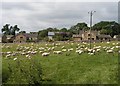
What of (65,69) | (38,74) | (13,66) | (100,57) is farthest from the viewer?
(100,57)

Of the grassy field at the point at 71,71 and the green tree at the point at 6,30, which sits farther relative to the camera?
the green tree at the point at 6,30

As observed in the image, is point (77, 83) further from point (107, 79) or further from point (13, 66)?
point (13, 66)

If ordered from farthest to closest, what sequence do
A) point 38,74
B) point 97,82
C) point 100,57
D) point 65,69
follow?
point 100,57 → point 65,69 → point 38,74 → point 97,82

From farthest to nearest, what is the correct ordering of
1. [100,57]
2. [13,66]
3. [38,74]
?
1. [100,57]
2. [13,66]
3. [38,74]

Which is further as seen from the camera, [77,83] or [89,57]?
[89,57]

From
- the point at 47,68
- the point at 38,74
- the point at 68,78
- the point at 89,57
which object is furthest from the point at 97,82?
the point at 89,57

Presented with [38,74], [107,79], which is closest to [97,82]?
[107,79]

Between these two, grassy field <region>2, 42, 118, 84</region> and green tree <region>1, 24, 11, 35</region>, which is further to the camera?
green tree <region>1, 24, 11, 35</region>

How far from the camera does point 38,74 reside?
1502 centimetres

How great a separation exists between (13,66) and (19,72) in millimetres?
2104

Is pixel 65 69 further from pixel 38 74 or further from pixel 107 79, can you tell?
pixel 107 79

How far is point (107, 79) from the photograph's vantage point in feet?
46.4

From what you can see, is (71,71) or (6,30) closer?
(71,71)

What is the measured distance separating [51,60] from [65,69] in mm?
3171
